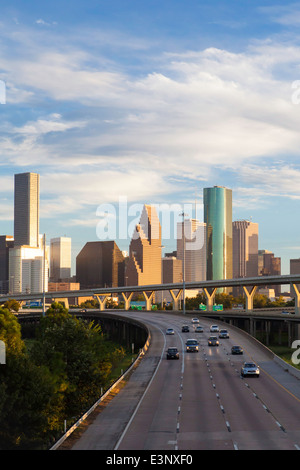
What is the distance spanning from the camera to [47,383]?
45.4m

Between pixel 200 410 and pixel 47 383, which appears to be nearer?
pixel 200 410

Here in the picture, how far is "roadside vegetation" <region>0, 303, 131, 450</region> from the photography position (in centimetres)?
4138

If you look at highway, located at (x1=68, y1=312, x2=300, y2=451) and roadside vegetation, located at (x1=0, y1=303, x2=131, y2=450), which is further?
roadside vegetation, located at (x1=0, y1=303, x2=131, y2=450)

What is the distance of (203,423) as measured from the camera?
35.6 meters

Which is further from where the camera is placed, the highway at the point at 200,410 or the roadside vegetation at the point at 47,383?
the roadside vegetation at the point at 47,383

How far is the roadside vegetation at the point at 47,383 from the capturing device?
41375mm

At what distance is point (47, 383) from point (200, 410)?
1142 cm

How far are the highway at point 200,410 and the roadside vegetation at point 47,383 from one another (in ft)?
11.1

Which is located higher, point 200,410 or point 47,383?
point 47,383

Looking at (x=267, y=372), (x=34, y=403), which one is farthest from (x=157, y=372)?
(x=34, y=403)

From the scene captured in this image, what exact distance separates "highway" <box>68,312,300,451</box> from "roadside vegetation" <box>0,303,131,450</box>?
3.37 m

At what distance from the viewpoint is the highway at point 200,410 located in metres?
31.3
